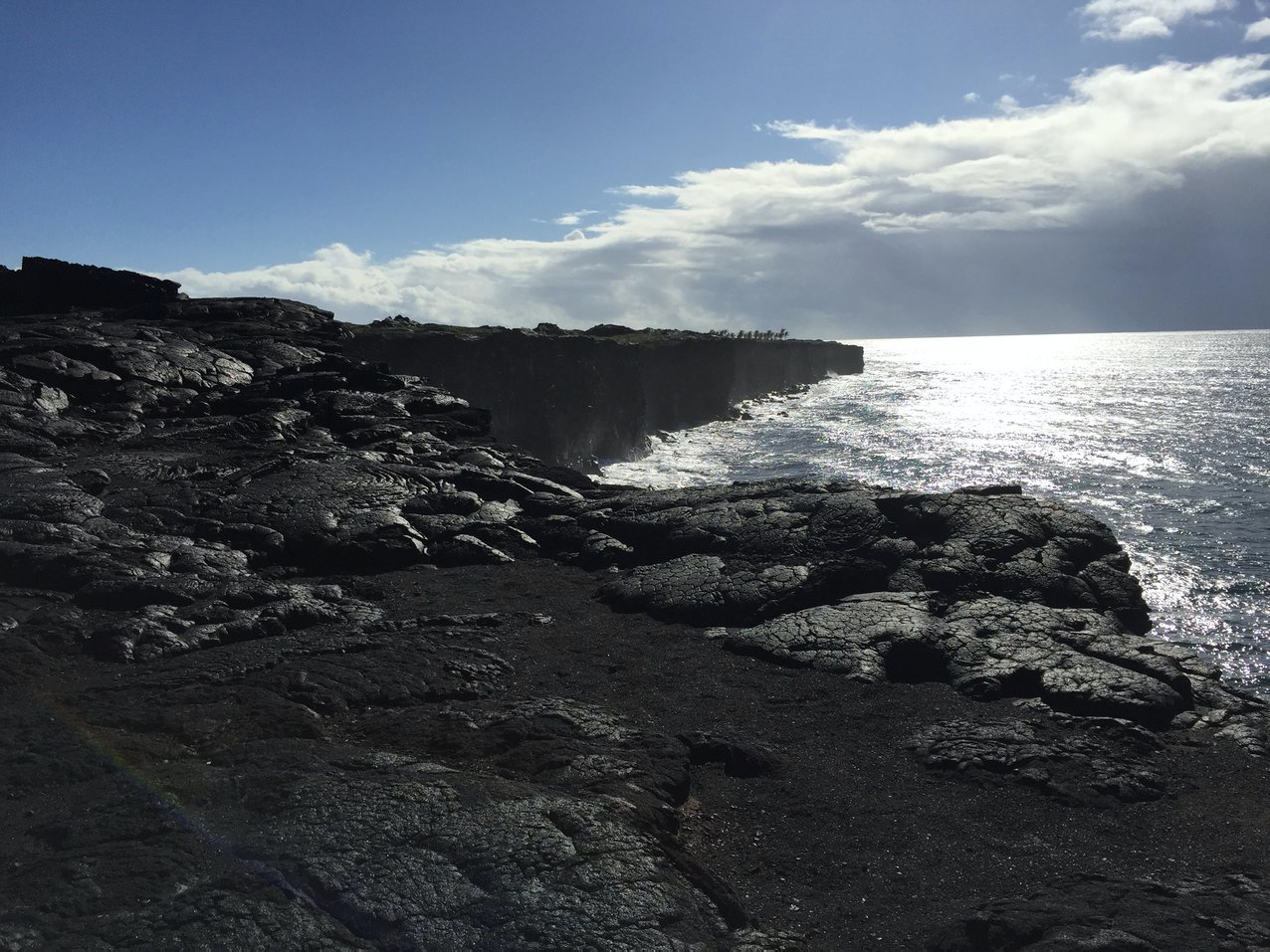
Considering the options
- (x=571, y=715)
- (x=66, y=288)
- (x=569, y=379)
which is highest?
(x=66, y=288)

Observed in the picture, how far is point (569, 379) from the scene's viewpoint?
64438mm

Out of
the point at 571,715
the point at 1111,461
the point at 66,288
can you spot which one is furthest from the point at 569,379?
the point at 571,715

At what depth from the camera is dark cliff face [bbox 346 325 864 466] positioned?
51188 millimetres

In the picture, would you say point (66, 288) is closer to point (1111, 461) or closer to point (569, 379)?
point (569, 379)

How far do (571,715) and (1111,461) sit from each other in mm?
63016

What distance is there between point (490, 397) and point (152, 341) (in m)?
27.7

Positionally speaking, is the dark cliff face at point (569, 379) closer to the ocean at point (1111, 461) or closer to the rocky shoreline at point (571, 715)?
the ocean at point (1111, 461)

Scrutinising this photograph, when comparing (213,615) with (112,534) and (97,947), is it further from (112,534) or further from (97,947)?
(97,947)

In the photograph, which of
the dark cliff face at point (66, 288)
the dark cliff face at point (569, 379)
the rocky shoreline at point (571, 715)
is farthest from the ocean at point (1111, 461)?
the dark cliff face at point (66, 288)

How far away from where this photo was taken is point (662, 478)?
6141cm

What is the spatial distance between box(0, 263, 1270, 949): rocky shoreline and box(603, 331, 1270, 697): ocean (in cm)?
1283

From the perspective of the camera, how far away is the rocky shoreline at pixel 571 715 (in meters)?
7.15

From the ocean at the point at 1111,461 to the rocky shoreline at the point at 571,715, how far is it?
42.1 feet

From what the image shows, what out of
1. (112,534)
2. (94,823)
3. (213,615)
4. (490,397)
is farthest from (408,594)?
(490,397)
